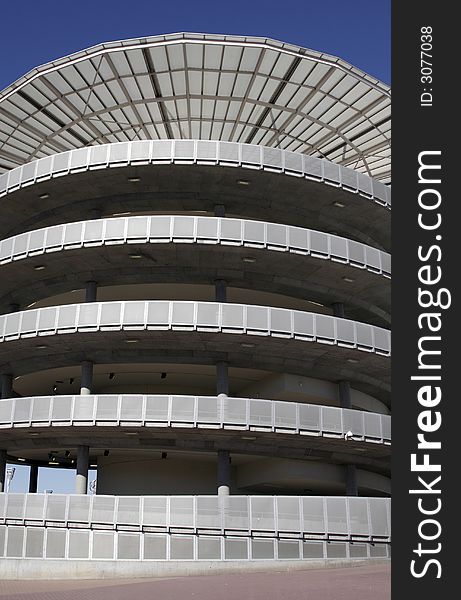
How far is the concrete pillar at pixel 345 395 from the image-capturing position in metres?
33.4

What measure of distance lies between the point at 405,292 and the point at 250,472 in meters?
27.3

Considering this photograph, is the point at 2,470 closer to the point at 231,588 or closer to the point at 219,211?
the point at 219,211

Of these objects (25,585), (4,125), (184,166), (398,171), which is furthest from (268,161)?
(398,171)

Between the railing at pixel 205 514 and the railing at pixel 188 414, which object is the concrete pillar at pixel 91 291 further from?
the railing at pixel 205 514

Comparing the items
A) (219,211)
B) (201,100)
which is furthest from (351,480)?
(201,100)

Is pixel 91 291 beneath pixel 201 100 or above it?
beneath

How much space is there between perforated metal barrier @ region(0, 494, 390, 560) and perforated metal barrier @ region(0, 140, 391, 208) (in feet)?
49.1

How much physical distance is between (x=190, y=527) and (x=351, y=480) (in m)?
10.8

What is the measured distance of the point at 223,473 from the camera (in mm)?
29906

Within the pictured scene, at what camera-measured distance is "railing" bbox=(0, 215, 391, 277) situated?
30.9 m

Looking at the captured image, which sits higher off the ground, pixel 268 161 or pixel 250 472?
pixel 268 161

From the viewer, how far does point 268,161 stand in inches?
1294

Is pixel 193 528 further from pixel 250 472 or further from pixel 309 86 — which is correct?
pixel 309 86

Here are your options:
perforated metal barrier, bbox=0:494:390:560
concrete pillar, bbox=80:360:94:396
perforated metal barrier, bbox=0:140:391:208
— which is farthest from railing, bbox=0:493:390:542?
perforated metal barrier, bbox=0:140:391:208
